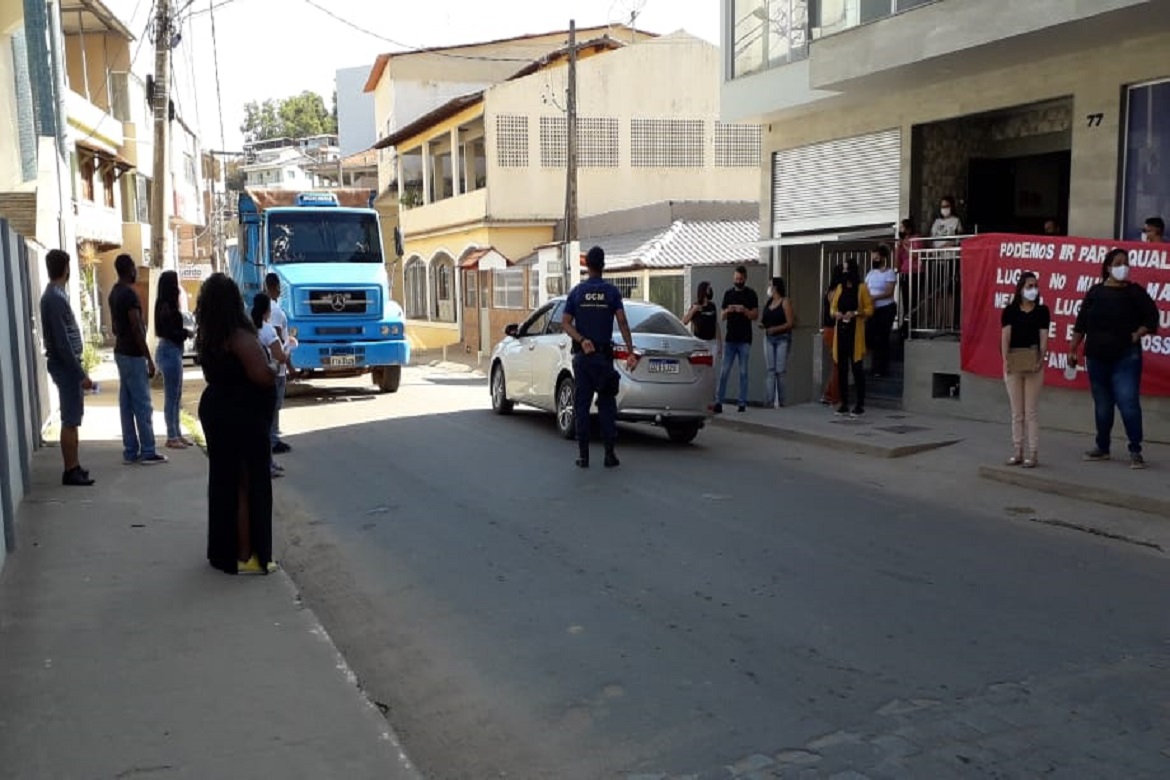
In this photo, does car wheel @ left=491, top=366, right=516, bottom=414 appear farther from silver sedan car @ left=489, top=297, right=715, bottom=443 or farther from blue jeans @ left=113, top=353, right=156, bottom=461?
blue jeans @ left=113, top=353, right=156, bottom=461

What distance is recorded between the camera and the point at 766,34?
17.2 meters

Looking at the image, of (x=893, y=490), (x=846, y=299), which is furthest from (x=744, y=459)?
(x=846, y=299)

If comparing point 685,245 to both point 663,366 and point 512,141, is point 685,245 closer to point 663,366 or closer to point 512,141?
point 512,141

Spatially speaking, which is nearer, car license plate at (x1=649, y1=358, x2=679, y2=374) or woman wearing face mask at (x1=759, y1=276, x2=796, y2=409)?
car license plate at (x1=649, y1=358, x2=679, y2=374)

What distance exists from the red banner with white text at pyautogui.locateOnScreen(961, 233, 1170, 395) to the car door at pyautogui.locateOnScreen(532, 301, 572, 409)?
4.97m

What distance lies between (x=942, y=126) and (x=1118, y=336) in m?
7.04

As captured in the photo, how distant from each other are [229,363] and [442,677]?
2448 mm

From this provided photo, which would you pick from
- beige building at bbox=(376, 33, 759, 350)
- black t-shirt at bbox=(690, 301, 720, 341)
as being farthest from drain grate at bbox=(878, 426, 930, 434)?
beige building at bbox=(376, 33, 759, 350)

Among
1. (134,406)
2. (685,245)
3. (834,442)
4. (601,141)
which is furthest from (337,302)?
(601,141)

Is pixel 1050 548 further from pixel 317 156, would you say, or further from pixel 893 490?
pixel 317 156

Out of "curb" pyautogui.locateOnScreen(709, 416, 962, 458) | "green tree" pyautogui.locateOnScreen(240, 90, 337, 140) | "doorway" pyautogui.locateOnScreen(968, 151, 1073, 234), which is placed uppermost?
"green tree" pyautogui.locateOnScreen(240, 90, 337, 140)

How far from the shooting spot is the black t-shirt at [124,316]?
977cm

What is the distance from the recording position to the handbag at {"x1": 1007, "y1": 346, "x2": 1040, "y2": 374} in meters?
9.65

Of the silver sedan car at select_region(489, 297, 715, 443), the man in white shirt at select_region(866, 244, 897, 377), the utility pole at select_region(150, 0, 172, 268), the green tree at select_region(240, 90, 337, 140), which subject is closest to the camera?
the silver sedan car at select_region(489, 297, 715, 443)
